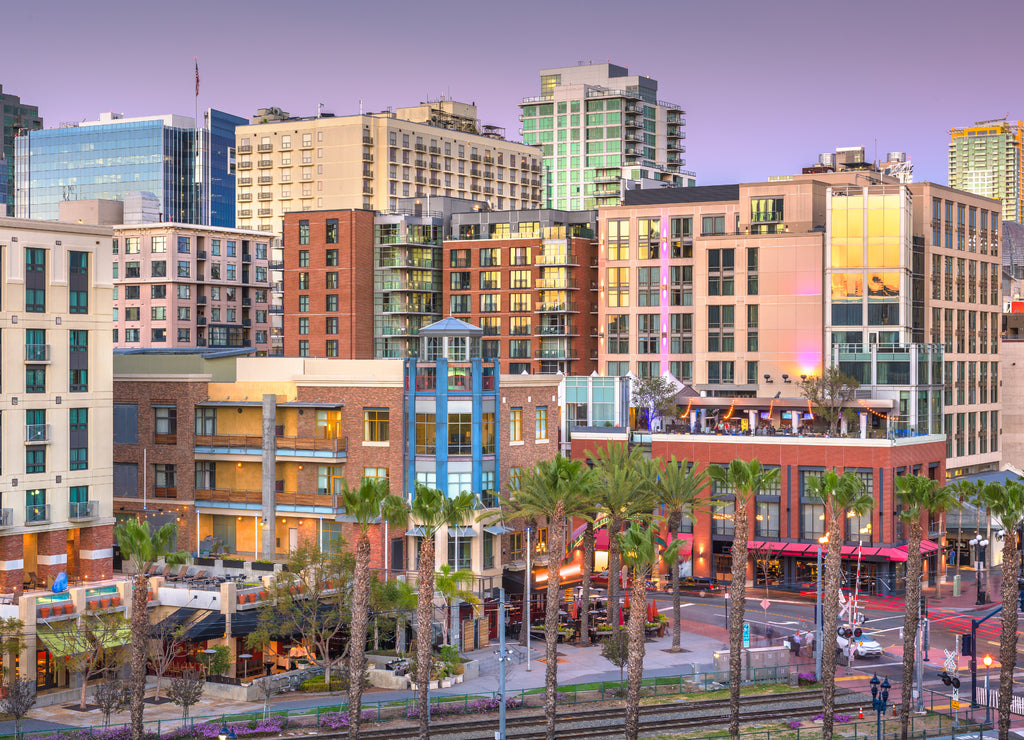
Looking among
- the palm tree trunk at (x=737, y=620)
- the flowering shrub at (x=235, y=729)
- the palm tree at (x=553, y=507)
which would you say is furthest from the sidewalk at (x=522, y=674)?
the palm tree trunk at (x=737, y=620)

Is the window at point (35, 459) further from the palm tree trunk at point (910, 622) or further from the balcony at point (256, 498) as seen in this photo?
the palm tree trunk at point (910, 622)

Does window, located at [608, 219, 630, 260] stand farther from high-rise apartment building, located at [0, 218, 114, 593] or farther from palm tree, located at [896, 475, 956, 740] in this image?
palm tree, located at [896, 475, 956, 740]

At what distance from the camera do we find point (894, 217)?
423ft

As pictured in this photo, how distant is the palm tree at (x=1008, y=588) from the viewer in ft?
212

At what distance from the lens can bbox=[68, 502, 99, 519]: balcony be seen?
84688mm

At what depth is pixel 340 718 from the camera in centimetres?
6738

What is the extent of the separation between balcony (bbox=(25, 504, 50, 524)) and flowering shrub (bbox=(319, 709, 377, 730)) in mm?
25327

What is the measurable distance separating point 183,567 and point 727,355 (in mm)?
71673

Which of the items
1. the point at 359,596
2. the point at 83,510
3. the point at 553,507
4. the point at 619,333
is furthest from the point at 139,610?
the point at 619,333

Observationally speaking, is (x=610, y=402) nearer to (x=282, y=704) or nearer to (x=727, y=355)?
(x=727, y=355)

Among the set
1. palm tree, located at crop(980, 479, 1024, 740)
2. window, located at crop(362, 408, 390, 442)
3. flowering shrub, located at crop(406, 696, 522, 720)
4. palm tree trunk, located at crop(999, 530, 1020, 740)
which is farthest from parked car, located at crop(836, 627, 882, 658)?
window, located at crop(362, 408, 390, 442)

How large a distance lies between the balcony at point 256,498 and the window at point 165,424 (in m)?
4.48

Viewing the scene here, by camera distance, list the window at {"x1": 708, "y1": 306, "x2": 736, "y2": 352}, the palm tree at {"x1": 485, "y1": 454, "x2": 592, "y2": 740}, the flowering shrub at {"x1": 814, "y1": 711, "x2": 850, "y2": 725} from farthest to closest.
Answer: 1. the window at {"x1": 708, "y1": 306, "x2": 736, "y2": 352}
2. the flowering shrub at {"x1": 814, "y1": 711, "x2": 850, "y2": 725}
3. the palm tree at {"x1": 485, "y1": 454, "x2": 592, "y2": 740}

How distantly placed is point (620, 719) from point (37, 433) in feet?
129
